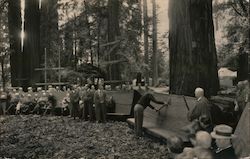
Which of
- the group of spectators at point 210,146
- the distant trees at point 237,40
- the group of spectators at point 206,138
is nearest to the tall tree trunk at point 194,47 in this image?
the group of spectators at point 206,138

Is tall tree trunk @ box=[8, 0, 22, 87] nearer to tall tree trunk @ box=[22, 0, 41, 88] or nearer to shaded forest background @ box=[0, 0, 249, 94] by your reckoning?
shaded forest background @ box=[0, 0, 249, 94]

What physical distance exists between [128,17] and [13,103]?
14.2 meters

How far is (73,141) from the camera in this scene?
1152cm

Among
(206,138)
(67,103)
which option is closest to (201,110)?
(206,138)

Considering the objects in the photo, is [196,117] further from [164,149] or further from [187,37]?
[187,37]

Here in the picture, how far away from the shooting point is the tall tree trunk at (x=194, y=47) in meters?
12.1

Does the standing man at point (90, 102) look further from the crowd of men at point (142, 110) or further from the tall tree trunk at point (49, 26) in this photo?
the tall tree trunk at point (49, 26)

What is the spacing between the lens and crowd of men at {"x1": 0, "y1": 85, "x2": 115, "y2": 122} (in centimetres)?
1498

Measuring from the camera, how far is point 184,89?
12141 mm

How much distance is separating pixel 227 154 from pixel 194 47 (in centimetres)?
593

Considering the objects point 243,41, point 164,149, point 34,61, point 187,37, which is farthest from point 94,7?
point 164,149

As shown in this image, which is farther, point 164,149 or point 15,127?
point 15,127

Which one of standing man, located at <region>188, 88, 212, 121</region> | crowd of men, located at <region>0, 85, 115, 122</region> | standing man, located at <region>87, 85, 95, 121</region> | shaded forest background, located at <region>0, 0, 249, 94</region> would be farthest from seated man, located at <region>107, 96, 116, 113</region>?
standing man, located at <region>188, 88, 212, 121</region>

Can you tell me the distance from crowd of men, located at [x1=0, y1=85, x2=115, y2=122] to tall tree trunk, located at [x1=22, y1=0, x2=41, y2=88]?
17.0 ft
